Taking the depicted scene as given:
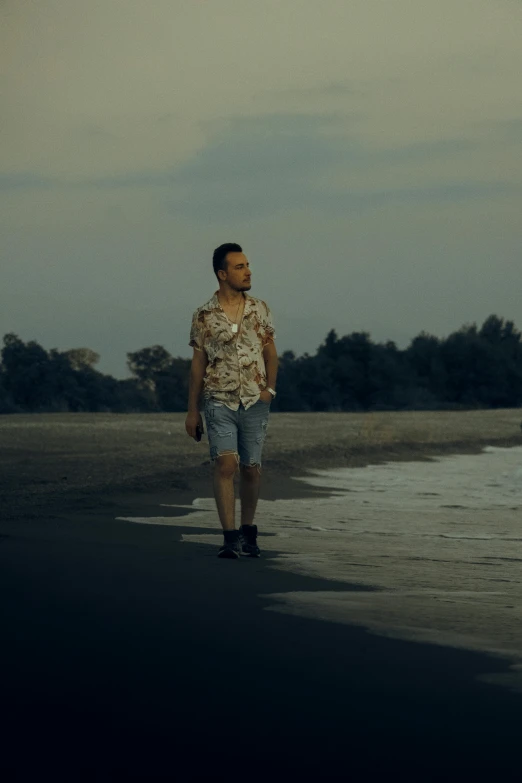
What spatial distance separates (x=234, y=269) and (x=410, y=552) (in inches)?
83.9

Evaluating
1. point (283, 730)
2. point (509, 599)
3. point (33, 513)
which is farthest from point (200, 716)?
point (33, 513)

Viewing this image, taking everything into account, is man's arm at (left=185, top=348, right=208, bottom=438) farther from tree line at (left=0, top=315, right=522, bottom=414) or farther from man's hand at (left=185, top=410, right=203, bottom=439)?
tree line at (left=0, top=315, right=522, bottom=414)

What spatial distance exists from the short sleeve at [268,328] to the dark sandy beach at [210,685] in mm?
1514

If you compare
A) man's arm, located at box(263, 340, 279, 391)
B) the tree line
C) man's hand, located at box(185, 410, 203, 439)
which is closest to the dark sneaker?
man's hand, located at box(185, 410, 203, 439)

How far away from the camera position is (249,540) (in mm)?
8039

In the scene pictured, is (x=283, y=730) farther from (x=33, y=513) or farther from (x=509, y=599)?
(x=33, y=513)

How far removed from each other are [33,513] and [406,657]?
5.75 m

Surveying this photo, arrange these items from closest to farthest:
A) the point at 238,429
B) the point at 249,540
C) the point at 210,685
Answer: the point at 210,685 → the point at 249,540 → the point at 238,429

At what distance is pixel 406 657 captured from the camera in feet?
15.9

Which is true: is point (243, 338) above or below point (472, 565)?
above

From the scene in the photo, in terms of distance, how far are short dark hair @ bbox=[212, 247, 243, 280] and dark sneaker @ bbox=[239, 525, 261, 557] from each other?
1611mm

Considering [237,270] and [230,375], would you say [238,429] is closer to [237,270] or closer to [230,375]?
[230,375]

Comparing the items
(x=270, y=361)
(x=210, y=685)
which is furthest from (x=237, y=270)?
(x=210, y=685)

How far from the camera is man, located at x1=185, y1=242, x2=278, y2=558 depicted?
8.09 m
